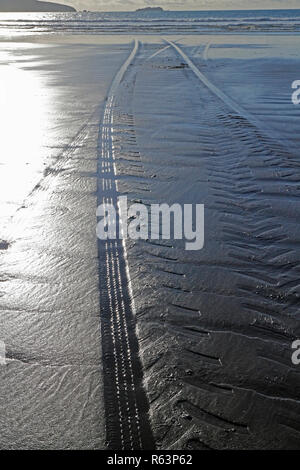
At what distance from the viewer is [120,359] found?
237 cm

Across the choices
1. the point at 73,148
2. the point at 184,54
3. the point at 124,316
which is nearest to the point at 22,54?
the point at 184,54

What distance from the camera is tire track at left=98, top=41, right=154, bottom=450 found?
197cm

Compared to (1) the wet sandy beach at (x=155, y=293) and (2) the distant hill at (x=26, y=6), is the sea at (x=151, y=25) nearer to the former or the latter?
(1) the wet sandy beach at (x=155, y=293)

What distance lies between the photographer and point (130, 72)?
1265cm

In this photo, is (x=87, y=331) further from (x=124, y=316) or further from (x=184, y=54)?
(x=184, y=54)

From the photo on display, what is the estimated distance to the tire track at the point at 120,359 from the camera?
1968mm

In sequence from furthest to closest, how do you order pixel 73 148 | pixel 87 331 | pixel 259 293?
1. pixel 73 148
2. pixel 259 293
3. pixel 87 331

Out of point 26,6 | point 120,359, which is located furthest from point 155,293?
point 26,6

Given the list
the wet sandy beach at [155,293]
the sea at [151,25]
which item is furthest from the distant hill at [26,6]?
the wet sandy beach at [155,293]

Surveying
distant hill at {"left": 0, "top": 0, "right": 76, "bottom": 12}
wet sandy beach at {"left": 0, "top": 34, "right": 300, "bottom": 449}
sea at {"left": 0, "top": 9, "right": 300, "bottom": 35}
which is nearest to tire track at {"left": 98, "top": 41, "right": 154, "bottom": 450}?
wet sandy beach at {"left": 0, "top": 34, "right": 300, "bottom": 449}

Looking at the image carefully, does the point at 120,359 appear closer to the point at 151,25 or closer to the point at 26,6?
the point at 151,25
